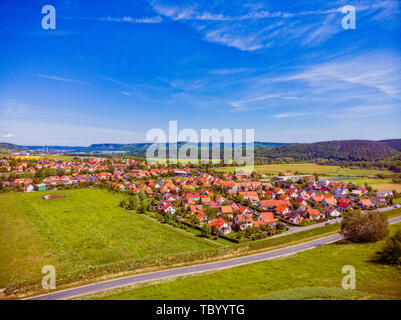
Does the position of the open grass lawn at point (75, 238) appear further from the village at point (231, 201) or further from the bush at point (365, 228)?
the bush at point (365, 228)

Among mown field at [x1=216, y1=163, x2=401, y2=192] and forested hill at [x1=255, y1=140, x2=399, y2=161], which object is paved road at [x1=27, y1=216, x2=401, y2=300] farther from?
forested hill at [x1=255, y1=140, x2=399, y2=161]

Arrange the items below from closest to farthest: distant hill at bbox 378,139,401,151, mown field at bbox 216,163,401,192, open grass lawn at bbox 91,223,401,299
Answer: open grass lawn at bbox 91,223,401,299, mown field at bbox 216,163,401,192, distant hill at bbox 378,139,401,151

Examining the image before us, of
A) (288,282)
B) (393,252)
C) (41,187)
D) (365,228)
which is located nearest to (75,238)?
(288,282)

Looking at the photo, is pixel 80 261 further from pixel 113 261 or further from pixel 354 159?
pixel 354 159

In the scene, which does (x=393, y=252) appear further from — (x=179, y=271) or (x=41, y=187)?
(x=41, y=187)

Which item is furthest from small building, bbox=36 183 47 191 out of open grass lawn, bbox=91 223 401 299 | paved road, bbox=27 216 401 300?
open grass lawn, bbox=91 223 401 299
